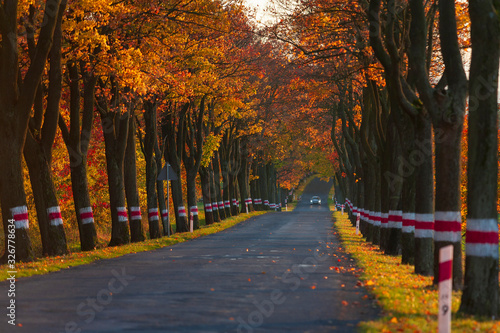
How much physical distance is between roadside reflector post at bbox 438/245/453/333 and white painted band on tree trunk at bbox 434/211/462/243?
495 centimetres

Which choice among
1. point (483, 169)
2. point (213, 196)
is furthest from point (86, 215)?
point (213, 196)

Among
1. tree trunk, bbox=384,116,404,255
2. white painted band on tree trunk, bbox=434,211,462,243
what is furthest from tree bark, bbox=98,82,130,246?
white painted band on tree trunk, bbox=434,211,462,243

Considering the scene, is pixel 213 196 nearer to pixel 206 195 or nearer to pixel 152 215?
pixel 206 195

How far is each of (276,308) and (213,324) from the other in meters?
1.82

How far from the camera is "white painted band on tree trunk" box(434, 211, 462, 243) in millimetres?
14148

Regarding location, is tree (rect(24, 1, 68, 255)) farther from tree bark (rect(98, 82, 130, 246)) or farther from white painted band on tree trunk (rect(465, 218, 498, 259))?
white painted band on tree trunk (rect(465, 218, 498, 259))

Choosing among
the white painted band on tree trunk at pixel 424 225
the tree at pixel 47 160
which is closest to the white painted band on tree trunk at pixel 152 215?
the tree at pixel 47 160

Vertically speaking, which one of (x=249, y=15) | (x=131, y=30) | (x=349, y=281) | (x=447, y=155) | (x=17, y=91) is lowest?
(x=349, y=281)

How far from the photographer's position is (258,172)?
94.4 metres

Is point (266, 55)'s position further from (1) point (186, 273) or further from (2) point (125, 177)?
(1) point (186, 273)

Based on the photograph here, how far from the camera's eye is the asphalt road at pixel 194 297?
34.8ft

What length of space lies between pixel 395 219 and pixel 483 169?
14835 millimetres

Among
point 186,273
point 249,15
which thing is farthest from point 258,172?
point 186,273

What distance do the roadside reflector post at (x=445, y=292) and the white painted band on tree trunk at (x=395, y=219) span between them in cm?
1646
